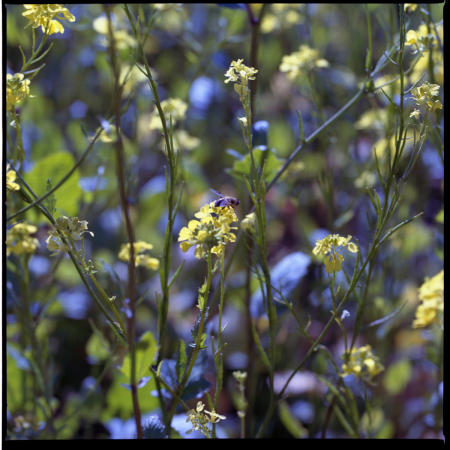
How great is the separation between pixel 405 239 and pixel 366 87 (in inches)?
19.4

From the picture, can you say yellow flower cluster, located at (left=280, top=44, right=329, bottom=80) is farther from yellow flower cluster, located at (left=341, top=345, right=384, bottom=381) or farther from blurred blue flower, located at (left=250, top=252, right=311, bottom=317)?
yellow flower cluster, located at (left=341, top=345, right=384, bottom=381)

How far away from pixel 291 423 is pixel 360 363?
0.25 metres

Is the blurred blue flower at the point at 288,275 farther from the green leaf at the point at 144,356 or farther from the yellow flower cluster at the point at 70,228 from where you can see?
the yellow flower cluster at the point at 70,228

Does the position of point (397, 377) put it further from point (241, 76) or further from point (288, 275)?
point (241, 76)

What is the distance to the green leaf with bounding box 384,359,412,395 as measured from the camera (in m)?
0.93

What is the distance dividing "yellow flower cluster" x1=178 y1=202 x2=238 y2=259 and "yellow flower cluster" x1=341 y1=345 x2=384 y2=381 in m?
0.23

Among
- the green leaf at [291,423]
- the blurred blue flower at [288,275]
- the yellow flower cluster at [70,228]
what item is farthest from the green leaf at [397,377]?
the yellow flower cluster at [70,228]

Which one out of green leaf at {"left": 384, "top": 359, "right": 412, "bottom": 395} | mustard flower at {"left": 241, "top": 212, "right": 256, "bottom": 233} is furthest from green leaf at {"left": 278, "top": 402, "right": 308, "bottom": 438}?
mustard flower at {"left": 241, "top": 212, "right": 256, "bottom": 233}

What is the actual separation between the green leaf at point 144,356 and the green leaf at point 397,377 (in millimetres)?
494

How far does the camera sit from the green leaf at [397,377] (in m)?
0.93

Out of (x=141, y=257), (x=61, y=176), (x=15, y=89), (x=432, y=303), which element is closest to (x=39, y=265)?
(x=61, y=176)

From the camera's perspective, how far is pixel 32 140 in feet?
3.65

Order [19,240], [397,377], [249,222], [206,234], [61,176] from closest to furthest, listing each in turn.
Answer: [206,234] < [249,222] < [19,240] < [61,176] < [397,377]

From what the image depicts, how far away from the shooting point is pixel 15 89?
488mm
